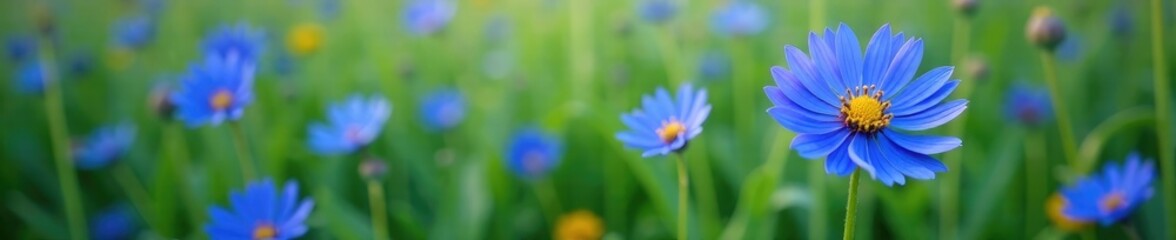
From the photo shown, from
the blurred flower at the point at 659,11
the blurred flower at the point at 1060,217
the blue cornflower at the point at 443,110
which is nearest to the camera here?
the blurred flower at the point at 1060,217

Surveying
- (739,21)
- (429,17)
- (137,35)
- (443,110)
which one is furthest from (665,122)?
(137,35)

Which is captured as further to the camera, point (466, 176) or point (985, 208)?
point (466, 176)

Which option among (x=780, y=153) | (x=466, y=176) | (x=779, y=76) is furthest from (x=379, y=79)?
(x=779, y=76)

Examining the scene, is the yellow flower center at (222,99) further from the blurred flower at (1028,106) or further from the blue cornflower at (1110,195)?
the blurred flower at (1028,106)

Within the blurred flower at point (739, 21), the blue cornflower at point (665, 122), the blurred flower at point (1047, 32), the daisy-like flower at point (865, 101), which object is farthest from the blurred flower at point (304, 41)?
the daisy-like flower at point (865, 101)

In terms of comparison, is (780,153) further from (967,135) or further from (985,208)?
(967,135)

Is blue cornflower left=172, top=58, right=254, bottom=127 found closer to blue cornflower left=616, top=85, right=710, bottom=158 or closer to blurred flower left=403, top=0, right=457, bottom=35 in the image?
blue cornflower left=616, top=85, right=710, bottom=158
